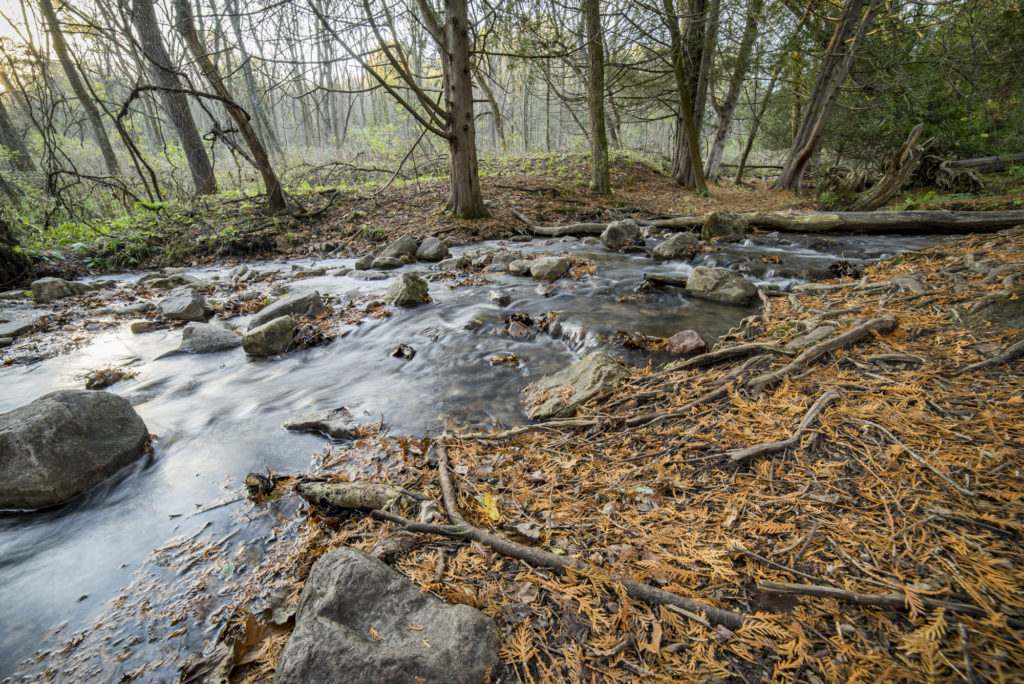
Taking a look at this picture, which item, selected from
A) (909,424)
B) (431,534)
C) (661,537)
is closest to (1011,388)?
(909,424)

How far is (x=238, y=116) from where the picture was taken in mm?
9703

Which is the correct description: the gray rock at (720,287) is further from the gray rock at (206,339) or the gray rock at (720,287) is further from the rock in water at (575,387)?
the gray rock at (206,339)

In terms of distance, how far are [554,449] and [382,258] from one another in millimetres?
7177

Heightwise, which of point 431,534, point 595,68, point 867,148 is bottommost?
point 431,534

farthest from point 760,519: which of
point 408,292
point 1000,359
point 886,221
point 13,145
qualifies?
point 13,145

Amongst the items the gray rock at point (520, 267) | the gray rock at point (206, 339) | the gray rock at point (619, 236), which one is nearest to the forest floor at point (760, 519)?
the gray rock at point (206, 339)

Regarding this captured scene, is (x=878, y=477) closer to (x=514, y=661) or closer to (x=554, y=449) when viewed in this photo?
(x=554, y=449)

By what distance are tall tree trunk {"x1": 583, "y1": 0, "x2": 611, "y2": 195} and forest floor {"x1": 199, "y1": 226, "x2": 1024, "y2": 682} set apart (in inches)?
389

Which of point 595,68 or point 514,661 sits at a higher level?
point 595,68

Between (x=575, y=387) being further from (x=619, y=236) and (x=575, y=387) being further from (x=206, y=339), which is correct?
(x=619, y=236)

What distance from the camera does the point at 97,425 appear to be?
3.03m

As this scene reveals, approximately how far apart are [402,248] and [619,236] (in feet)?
15.3

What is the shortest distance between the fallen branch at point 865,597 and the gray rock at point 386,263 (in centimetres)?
827

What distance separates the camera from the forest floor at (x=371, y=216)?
9.15m
